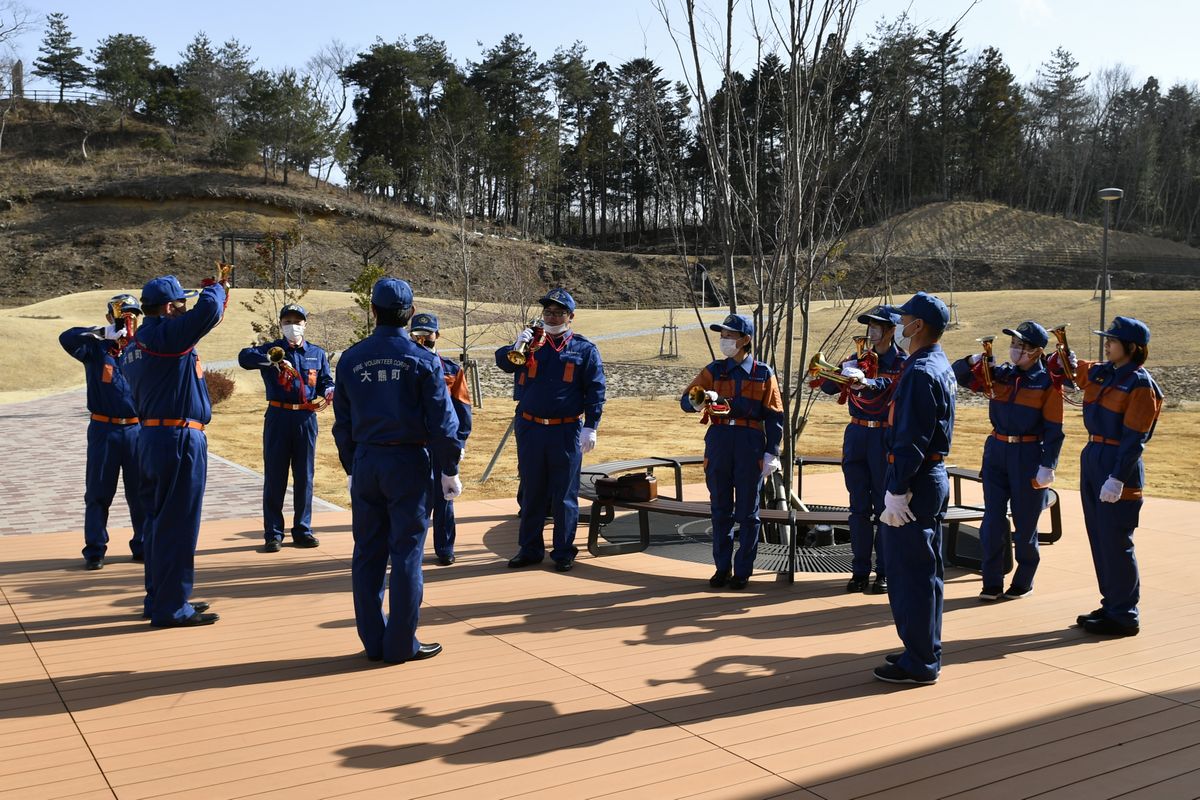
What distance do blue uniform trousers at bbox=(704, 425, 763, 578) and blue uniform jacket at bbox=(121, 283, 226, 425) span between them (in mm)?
3366

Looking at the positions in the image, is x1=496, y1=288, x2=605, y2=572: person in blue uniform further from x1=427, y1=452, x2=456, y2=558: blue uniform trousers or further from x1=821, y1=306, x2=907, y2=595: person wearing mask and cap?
x1=821, y1=306, x2=907, y2=595: person wearing mask and cap

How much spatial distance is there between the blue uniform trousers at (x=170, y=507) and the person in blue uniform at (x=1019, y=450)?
5.09 metres

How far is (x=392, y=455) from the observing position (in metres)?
5.27

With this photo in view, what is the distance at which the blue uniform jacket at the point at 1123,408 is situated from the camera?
5.79m

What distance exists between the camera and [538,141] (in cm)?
7012

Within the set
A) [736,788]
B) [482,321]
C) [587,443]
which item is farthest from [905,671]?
[482,321]

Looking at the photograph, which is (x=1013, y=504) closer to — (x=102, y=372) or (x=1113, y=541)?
(x=1113, y=541)

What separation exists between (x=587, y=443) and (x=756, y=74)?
374 cm

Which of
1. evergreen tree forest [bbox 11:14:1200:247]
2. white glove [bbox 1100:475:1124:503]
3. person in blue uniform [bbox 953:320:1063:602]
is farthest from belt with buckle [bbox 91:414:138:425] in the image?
evergreen tree forest [bbox 11:14:1200:247]

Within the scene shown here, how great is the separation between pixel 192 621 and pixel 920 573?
4.36 meters

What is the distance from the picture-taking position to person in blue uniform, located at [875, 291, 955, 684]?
4.94m

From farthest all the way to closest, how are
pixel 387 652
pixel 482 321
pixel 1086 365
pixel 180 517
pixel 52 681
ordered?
pixel 482 321, pixel 1086 365, pixel 180 517, pixel 387 652, pixel 52 681

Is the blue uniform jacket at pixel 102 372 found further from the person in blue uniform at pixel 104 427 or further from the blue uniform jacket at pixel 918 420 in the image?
the blue uniform jacket at pixel 918 420

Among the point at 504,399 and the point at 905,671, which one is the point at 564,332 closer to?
the point at 905,671
